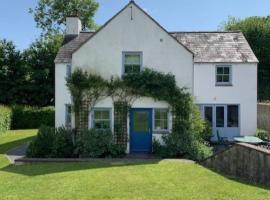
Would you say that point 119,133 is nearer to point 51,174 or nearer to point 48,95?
point 51,174

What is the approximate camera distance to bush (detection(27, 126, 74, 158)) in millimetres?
20938

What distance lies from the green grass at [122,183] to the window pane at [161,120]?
4748mm

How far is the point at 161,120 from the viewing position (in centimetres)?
2256

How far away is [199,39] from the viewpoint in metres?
31.6

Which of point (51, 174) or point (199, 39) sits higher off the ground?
point (199, 39)

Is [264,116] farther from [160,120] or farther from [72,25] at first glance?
[72,25]

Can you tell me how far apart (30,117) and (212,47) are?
21.3m

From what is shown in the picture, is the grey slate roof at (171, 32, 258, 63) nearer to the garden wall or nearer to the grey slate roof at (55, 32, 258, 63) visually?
the grey slate roof at (55, 32, 258, 63)

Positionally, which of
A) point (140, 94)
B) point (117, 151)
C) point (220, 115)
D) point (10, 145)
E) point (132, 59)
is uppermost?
point (132, 59)

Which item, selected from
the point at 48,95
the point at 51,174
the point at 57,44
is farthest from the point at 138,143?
the point at 57,44

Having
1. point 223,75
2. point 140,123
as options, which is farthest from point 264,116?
point 140,123

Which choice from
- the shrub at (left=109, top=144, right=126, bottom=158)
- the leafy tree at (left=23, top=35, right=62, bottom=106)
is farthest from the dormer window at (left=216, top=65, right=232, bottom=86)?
the leafy tree at (left=23, top=35, right=62, bottom=106)

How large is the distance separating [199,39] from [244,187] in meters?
20.5

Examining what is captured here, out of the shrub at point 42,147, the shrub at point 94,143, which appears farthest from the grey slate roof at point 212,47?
the shrub at point 42,147
